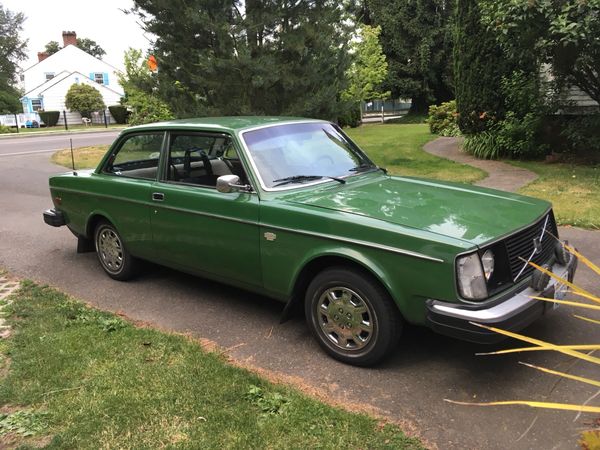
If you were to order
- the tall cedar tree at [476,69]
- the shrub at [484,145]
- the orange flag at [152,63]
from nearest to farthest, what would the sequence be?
the orange flag at [152,63] → the tall cedar tree at [476,69] → the shrub at [484,145]

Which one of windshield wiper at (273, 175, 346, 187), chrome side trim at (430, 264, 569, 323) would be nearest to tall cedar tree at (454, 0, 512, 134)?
windshield wiper at (273, 175, 346, 187)

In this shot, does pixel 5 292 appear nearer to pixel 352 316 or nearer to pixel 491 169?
pixel 352 316

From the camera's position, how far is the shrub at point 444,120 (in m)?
18.5

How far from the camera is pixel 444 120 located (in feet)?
62.6

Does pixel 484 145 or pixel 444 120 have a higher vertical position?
pixel 444 120

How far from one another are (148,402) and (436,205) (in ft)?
7.54

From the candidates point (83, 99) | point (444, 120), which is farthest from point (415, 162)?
point (83, 99)

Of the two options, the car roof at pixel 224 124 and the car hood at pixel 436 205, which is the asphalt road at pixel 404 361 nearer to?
the car hood at pixel 436 205

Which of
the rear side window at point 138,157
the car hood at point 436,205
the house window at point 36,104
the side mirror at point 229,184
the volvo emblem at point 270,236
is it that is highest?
the house window at point 36,104

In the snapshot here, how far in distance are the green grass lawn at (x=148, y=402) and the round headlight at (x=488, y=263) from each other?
3.45 feet

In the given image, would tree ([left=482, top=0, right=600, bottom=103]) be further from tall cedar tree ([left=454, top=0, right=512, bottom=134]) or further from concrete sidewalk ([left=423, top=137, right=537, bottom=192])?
concrete sidewalk ([left=423, top=137, right=537, bottom=192])

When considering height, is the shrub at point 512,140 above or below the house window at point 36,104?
below

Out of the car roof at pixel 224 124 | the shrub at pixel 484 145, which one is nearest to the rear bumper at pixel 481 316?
the car roof at pixel 224 124

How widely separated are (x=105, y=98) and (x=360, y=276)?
5281 centimetres
